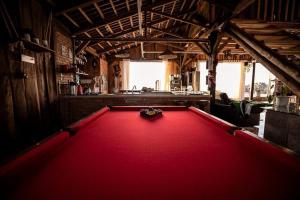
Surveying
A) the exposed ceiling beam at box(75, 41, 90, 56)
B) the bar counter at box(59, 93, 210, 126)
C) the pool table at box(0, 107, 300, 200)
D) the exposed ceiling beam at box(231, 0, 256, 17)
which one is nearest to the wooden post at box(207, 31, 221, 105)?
the bar counter at box(59, 93, 210, 126)

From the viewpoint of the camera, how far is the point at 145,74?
12477mm

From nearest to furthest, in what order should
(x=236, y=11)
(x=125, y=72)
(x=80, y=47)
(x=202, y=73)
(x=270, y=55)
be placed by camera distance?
(x=270, y=55) → (x=236, y=11) → (x=80, y=47) → (x=125, y=72) → (x=202, y=73)

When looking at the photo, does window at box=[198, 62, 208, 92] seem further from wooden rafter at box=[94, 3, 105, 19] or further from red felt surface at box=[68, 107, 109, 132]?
red felt surface at box=[68, 107, 109, 132]

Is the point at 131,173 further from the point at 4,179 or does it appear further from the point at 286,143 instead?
the point at 286,143

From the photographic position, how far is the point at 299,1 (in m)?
4.74

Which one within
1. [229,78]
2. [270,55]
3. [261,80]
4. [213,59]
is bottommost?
[261,80]

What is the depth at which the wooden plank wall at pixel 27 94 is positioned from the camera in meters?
2.78

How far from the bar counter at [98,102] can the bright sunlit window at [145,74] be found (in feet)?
22.5

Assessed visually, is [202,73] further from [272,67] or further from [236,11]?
[272,67]

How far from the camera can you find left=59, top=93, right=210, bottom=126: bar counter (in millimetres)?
5031

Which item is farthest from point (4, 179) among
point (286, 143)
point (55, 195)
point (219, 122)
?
point (286, 143)

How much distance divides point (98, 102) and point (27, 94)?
75.6 inches

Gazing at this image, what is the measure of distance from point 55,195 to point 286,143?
407 centimetres

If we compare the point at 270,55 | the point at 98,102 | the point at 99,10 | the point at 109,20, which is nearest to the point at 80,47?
the point at 109,20
